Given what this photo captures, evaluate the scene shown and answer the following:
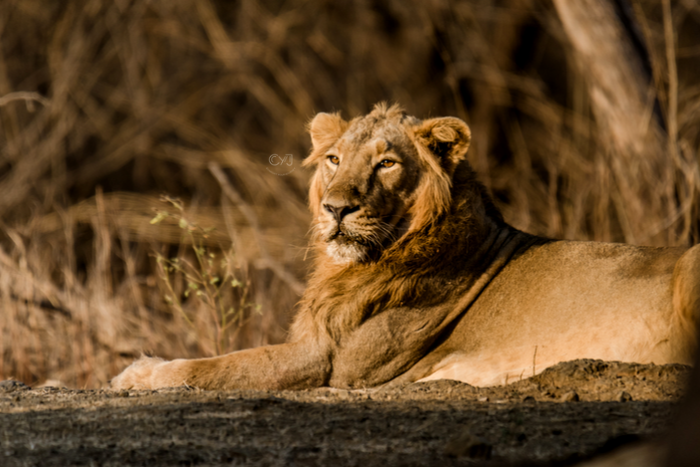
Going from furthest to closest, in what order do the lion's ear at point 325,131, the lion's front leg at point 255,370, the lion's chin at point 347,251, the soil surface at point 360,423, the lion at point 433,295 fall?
the lion's ear at point 325,131 < the lion's chin at point 347,251 < the lion's front leg at point 255,370 < the lion at point 433,295 < the soil surface at point 360,423

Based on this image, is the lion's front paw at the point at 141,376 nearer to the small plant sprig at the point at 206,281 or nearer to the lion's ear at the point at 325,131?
Answer: the small plant sprig at the point at 206,281

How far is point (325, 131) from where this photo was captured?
5.04 m

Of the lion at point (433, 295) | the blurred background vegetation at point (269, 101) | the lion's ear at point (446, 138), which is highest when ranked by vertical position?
the blurred background vegetation at point (269, 101)

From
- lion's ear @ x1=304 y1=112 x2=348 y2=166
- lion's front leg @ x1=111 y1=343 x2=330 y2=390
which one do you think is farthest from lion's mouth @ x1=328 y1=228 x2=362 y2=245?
lion's ear @ x1=304 y1=112 x2=348 y2=166

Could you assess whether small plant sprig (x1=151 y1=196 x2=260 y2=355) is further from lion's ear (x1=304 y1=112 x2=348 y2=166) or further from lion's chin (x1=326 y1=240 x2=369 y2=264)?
lion's chin (x1=326 y1=240 x2=369 y2=264)

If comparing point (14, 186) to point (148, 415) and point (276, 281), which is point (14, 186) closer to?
point (276, 281)

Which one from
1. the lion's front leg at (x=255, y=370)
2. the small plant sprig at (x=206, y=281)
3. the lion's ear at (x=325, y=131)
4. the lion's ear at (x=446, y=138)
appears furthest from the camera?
the small plant sprig at (x=206, y=281)

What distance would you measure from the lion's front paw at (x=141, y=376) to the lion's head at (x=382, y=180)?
1107mm

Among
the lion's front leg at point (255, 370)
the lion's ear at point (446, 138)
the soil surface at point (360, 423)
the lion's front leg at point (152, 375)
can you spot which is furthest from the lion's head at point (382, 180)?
the lion's front leg at point (152, 375)

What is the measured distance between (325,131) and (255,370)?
5.31 ft

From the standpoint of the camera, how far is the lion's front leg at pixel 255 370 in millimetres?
4148

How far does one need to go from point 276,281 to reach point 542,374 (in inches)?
188

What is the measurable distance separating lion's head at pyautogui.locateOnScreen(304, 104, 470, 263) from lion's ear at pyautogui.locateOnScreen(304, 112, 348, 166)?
45 millimetres

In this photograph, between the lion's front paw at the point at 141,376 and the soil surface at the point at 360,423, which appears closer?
the soil surface at the point at 360,423
